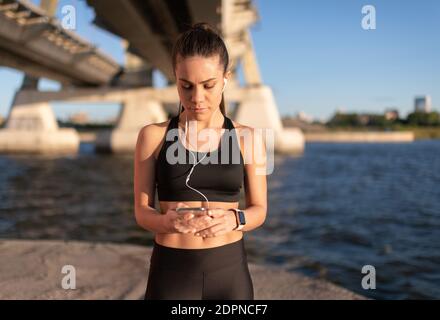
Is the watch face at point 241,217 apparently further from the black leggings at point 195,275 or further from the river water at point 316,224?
the river water at point 316,224

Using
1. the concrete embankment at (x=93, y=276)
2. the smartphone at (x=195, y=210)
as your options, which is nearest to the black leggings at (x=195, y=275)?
the smartphone at (x=195, y=210)

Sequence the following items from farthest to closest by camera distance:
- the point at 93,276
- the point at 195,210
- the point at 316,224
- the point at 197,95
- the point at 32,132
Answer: the point at 32,132 → the point at 316,224 → the point at 93,276 → the point at 197,95 → the point at 195,210

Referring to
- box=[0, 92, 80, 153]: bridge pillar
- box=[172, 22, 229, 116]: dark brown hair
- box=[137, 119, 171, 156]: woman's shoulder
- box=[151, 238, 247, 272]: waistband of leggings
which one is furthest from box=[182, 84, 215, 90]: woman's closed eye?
box=[0, 92, 80, 153]: bridge pillar

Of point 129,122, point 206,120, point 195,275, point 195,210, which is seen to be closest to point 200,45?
point 206,120

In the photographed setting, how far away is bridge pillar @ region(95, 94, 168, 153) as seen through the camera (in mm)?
41188

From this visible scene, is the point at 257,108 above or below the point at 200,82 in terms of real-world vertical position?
above

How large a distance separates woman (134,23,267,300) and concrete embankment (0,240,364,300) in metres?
2.46

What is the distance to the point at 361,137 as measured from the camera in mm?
107500

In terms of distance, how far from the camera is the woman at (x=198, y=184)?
1.92 meters

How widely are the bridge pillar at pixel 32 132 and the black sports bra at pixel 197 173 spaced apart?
4234 centimetres

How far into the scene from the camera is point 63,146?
4238 centimetres

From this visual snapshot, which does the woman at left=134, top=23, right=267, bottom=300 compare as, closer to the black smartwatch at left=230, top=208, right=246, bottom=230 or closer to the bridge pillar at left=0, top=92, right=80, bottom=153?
the black smartwatch at left=230, top=208, right=246, bottom=230

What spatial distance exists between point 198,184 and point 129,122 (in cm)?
4157

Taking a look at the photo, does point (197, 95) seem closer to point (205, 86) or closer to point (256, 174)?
point (205, 86)
